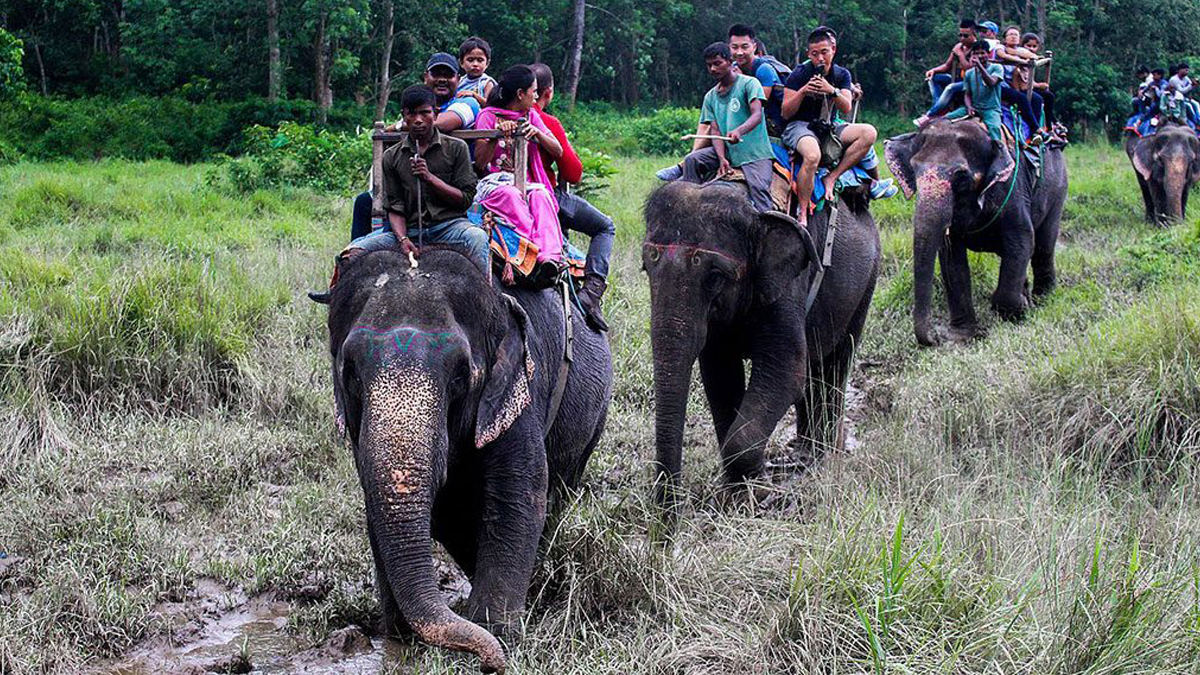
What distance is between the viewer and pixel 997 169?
10.5m

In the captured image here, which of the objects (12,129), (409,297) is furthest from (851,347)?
(12,129)

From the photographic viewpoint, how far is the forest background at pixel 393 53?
1021 inches

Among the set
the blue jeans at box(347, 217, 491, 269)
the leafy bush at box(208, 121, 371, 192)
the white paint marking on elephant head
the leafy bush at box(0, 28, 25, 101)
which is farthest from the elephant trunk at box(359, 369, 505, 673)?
the leafy bush at box(0, 28, 25, 101)

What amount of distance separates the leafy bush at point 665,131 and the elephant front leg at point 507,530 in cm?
2260

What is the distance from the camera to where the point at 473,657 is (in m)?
4.49

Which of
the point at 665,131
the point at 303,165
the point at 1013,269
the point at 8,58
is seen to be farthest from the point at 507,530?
the point at 665,131

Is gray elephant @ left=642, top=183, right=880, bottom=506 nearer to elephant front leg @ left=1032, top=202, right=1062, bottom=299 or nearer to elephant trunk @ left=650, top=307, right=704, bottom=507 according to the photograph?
elephant trunk @ left=650, top=307, right=704, bottom=507

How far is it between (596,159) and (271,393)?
9.46 meters

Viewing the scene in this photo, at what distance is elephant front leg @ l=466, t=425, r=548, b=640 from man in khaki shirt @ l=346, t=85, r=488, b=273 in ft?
2.12

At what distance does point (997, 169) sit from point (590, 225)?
5.45 metres

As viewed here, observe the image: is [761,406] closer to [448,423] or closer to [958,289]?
[448,423]

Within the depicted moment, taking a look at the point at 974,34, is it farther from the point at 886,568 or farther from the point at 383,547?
the point at 383,547

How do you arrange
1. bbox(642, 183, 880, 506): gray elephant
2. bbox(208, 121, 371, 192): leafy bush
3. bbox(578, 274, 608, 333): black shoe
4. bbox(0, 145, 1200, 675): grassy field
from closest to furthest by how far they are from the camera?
bbox(0, 145, 1200, 675): grassy field < bbox(578, 274, 608, 333): black shoe < bbox(642, 183, 880, 506): gray elephant < bbox(208, 121, 371, 192): leafy bush

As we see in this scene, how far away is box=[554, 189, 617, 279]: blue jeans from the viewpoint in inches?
238
